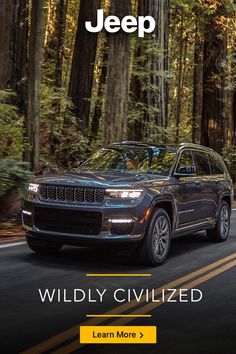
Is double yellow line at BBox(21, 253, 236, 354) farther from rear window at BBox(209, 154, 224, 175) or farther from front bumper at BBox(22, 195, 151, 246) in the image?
rear window at BBox(209, 154, 224, 175)

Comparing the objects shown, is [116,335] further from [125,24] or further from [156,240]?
[125,24]

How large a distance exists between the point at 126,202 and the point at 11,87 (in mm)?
8652

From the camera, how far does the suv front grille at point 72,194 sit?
7.87 meters

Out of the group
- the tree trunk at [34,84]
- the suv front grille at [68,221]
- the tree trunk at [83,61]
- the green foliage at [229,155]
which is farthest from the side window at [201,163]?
the green foliage at [229,155]

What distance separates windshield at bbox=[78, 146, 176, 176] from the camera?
362 inches

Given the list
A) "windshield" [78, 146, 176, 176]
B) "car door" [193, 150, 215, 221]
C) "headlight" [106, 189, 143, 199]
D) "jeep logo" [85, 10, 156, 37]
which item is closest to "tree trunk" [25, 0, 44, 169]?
"jeep logo" [85, 10, 156, 37]

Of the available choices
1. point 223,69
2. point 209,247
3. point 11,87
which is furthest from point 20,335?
point 223,69

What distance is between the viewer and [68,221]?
26.1 ft

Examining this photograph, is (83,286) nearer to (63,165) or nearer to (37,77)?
(37,77)

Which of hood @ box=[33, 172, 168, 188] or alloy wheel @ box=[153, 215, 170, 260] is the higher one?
hood @ box=[33, 172, 168, 188]

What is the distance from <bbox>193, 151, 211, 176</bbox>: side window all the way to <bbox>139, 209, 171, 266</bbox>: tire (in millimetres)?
1990

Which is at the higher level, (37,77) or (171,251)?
(37,77)

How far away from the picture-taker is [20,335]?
5.14m

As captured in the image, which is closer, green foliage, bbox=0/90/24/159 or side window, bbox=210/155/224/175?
side window, bbox=210/155/224/175
